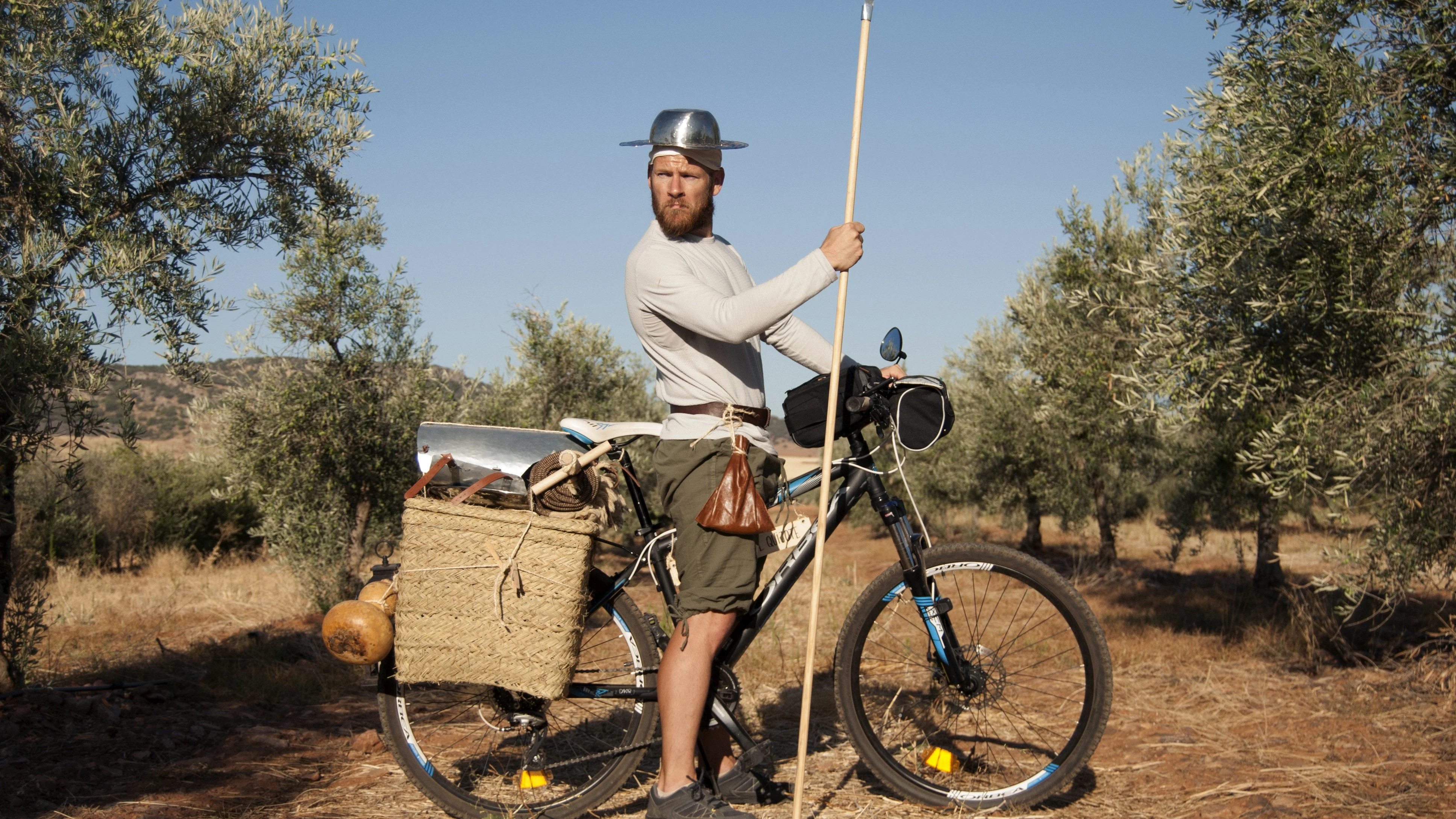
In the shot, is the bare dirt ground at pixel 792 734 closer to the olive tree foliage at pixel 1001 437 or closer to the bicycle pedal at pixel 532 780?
the bicycle pedal at pixel 532 780

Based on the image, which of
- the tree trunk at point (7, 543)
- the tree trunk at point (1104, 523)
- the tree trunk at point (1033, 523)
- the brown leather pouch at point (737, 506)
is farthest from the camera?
the tree trunk at point (1033, 523)

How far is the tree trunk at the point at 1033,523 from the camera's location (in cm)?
1925

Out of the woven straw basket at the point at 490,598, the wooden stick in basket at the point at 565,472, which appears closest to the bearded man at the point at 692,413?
the wooden stick in basket at the point at 565,472

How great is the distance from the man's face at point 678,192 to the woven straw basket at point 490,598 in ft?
3.67

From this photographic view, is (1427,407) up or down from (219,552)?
up

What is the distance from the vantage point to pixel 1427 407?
5.36m

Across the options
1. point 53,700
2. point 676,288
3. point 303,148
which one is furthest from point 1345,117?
point 53,700

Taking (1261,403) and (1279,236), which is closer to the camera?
(1279,236)

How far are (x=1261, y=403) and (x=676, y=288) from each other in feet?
18.2

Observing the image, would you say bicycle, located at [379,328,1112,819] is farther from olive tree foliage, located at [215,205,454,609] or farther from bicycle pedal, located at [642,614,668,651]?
olive tree foliage, located at [215,205,454,609]

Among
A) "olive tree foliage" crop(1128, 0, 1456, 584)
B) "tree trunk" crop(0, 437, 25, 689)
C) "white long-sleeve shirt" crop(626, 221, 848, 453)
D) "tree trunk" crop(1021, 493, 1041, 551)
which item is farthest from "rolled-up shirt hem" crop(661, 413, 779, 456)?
"tree trunk" crop(1021, 493, 1041, 551)

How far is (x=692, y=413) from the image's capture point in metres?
3.38

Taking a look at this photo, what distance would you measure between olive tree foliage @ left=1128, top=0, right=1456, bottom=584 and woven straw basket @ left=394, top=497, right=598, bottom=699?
4827mm

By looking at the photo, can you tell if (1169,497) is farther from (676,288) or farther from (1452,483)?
(676,288)
